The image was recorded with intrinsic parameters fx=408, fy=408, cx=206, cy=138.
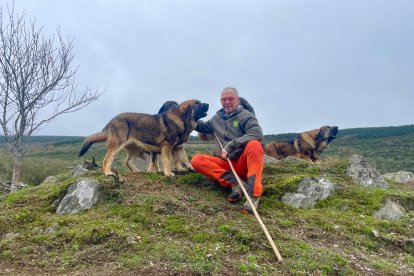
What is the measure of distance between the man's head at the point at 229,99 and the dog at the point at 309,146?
282 inches

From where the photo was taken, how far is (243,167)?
289 inches

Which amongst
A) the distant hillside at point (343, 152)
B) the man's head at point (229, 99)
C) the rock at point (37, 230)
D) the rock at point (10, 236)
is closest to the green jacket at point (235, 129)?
the man's head at point (229, 99)

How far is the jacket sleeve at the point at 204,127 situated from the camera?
8.36 metres

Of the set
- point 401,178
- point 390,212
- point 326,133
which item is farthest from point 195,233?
point 401,178

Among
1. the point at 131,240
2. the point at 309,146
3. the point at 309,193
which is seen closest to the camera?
the point at 131,240

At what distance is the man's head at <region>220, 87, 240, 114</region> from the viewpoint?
7.47m

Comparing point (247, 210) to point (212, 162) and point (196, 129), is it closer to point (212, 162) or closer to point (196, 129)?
point (212, 162)

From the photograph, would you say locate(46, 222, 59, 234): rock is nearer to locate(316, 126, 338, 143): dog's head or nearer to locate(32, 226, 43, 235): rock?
locate(32, 226, 43, 235): rock

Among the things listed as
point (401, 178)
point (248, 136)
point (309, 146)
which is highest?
point (309, 146)

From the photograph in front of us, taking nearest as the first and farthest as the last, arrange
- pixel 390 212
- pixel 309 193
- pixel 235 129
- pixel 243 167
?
pixel 390 212, pixel 243 167, pixel 235 129, pixel 309 193

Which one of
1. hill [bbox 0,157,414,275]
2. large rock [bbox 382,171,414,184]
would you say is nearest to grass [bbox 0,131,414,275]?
hill [bbox 0,157,414,275]

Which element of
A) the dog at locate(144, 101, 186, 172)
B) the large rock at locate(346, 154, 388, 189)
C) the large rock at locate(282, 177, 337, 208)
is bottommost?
the large rock at locate(282, 177, 337, 208)

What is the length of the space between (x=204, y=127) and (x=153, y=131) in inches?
49.6

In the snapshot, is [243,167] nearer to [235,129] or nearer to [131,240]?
[235,129]
